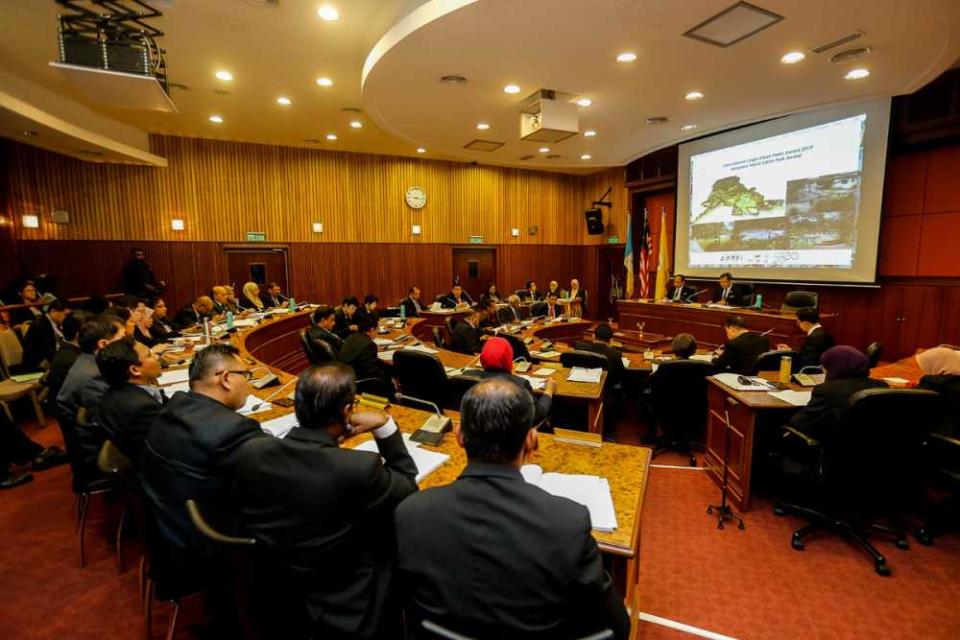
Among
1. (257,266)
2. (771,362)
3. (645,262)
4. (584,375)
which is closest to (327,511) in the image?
(584,375)

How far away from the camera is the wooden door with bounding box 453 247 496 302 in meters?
12.4

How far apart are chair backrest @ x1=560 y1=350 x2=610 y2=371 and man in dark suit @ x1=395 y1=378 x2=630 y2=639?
3.06 metres

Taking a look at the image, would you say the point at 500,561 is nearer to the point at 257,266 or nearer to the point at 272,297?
the point at 272,297

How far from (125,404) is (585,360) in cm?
335

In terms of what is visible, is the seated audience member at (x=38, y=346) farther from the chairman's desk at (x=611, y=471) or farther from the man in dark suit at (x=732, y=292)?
the man in dark suit at (x=732, y=292)

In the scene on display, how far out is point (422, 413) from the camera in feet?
8.98

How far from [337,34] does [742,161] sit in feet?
23.1

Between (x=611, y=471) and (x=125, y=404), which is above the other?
(x=125, y=404)

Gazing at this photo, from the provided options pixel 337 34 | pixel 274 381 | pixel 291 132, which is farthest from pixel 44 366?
pixel 291 132

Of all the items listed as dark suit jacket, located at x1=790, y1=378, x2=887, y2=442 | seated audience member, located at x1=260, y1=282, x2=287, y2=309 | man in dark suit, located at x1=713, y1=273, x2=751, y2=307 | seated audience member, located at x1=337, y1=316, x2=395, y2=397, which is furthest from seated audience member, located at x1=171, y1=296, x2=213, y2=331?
man in dark suit, located at x1=713, y1=273, x2=751, y2=307

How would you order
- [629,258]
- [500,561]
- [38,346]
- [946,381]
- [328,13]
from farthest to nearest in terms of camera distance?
[629,258] < [38,346] < [328,13] < [946,381] < [500,561]

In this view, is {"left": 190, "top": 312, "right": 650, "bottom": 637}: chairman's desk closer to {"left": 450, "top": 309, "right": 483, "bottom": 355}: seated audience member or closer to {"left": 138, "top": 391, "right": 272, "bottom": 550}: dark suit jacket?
{"left": 138, "top": 391, "right": 272, "bottom": 550}: dark suit jacket

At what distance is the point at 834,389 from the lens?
2803 mm

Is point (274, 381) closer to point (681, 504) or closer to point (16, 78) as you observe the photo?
point (681, 504)
